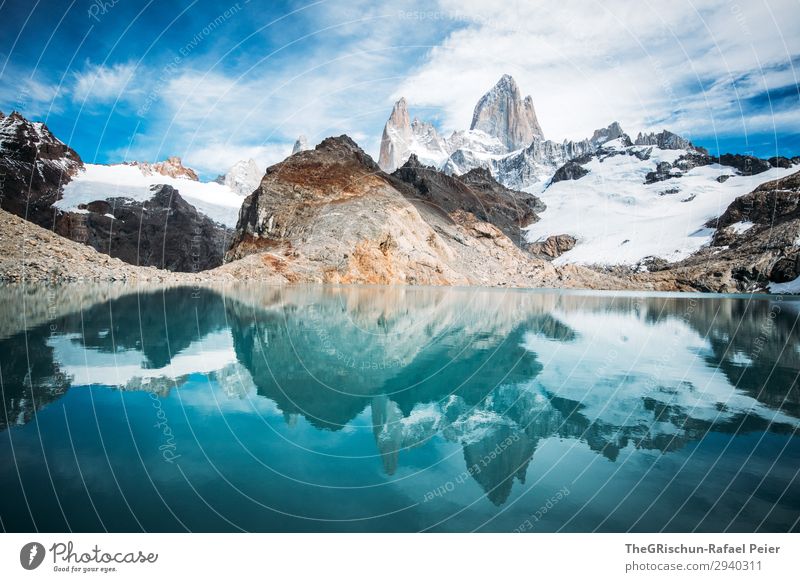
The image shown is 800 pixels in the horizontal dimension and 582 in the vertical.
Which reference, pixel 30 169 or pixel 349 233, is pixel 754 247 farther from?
pixel 30 169

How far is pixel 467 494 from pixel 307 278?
70.7 meters

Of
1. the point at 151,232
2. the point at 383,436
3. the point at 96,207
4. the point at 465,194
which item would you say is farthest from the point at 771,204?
the point at 96,207

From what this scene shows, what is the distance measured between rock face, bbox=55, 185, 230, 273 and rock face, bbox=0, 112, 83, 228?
789 cm

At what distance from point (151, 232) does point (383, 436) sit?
179m

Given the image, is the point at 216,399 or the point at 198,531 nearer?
the point at 198,531

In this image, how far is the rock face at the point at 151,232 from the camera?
148m
